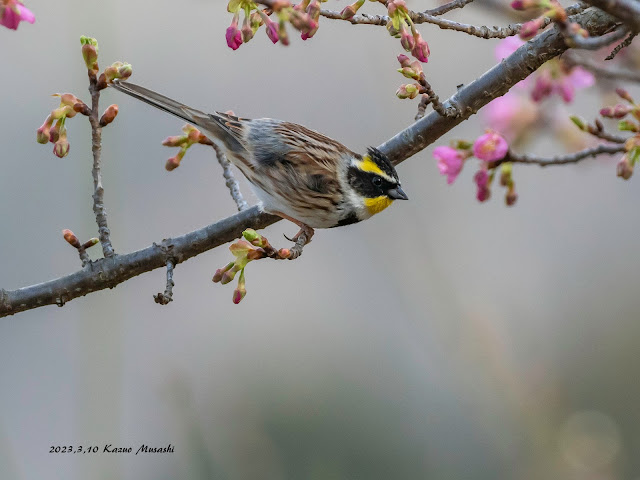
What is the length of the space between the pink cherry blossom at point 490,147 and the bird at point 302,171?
2.81 feet

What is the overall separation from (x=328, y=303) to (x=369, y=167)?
3.81m

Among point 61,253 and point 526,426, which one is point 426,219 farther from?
point 61,253

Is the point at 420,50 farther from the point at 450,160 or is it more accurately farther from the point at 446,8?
the point at 450,160

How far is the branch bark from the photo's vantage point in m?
2.82

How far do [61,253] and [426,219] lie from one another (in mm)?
3256

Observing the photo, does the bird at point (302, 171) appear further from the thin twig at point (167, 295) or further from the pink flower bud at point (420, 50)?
the pink flower bud at point (420, 50)

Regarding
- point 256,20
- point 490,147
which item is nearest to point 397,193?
point 490,147

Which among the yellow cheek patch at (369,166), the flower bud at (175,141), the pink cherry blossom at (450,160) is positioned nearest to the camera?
the pink cherry blossom at (450,160)

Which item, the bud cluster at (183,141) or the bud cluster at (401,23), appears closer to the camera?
the bud cluster at (401,23)

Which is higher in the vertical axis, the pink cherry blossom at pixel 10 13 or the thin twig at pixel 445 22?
the pink cherry blossom at pixel 10 13

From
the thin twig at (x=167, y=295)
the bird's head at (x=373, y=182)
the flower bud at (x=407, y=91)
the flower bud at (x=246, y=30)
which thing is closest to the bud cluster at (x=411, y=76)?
the flower bud at (x=407, y=91)

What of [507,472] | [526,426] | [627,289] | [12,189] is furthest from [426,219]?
[12,189]

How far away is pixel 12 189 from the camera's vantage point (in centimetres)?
741

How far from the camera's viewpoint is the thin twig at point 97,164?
9.30ft
